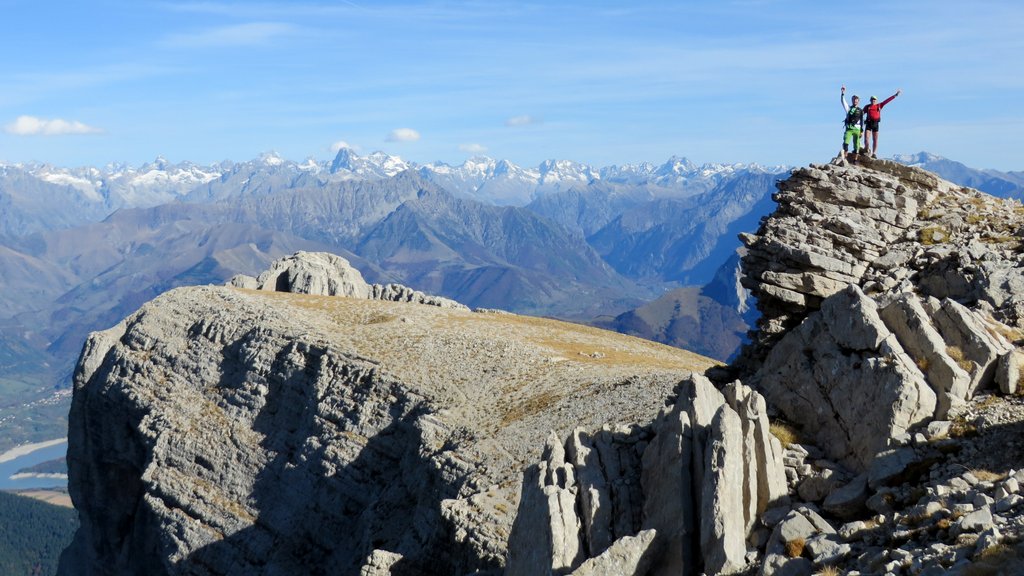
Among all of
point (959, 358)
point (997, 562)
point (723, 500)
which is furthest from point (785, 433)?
point (997, 562)

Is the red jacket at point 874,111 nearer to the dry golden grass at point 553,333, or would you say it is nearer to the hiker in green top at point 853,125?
the hiker in green top at point 853,125

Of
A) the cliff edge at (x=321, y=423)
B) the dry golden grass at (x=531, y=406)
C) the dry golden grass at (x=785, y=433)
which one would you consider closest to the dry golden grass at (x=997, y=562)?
the dry golden grass at (x=785, y=433)

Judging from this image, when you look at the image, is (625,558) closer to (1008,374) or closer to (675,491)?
(675,491)

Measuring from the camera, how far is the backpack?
168 feet

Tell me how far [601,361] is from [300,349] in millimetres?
26592

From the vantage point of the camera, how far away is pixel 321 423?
2896 inches

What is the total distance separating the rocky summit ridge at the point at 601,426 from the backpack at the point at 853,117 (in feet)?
8.15

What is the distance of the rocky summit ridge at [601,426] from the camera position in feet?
91.3

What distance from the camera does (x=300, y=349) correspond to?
8081cm

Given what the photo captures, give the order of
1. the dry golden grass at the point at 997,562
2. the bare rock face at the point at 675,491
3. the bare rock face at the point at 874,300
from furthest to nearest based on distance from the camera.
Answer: the bare rock face at the point at 874,300 → the bare rock face at the point at 675,491 → the dry golden grass at the point at 997,562

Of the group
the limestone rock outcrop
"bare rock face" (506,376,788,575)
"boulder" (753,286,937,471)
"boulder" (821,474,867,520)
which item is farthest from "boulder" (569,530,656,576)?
the limestone rock outcrop

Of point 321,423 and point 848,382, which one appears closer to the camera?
point 848,382

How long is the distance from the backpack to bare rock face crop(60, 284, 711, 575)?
2055 centimetres

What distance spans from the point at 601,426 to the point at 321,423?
39265 millimetres
